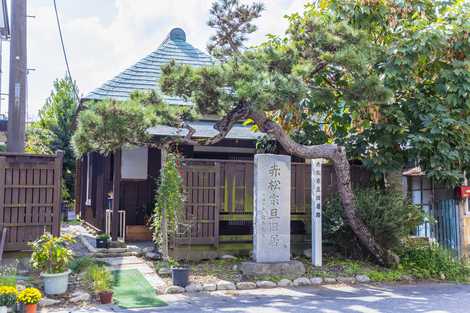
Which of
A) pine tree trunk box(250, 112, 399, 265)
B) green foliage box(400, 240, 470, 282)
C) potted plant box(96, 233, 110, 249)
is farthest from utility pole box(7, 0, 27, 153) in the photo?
green foliage box(400, 240, 470, 282)

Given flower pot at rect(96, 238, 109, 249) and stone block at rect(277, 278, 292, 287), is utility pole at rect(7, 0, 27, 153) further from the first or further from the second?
stone block at rect(277, 278, 292, 287)

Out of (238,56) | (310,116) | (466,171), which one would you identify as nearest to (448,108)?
(466,171)

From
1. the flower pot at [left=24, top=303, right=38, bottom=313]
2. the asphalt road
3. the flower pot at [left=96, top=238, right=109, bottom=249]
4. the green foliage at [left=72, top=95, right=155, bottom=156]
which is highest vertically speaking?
the green foliage at [left=72, top=95, right=155, bottom=156]

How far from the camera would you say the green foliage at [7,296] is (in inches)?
213

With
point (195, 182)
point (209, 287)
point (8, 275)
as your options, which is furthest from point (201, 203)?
point (8, 275)

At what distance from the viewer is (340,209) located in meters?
9.32

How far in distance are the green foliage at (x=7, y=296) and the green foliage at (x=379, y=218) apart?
614 centimetres

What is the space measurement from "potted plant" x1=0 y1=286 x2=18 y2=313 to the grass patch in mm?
1453

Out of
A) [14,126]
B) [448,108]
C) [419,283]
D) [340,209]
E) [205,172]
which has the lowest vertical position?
[419,283]

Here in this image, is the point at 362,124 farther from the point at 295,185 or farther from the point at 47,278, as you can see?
the point at 47,278

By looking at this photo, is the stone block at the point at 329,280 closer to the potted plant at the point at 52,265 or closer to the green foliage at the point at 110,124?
the green foliage at the point at 110,124

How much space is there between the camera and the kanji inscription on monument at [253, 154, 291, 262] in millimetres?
8273

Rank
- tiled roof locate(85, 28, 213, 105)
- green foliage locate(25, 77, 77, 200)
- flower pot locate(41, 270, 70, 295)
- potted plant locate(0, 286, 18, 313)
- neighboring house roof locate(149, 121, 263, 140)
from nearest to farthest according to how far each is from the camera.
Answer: potted plant locate(0, 286, 18, 313), flower pot locate(41, 270, 70, 295), neighboring house roof locate(149, 121, 263, 140), tiled roof locate(85, 28, 213, 105), green foliage locate(25, 77, 77, 200)

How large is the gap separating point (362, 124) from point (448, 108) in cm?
176
